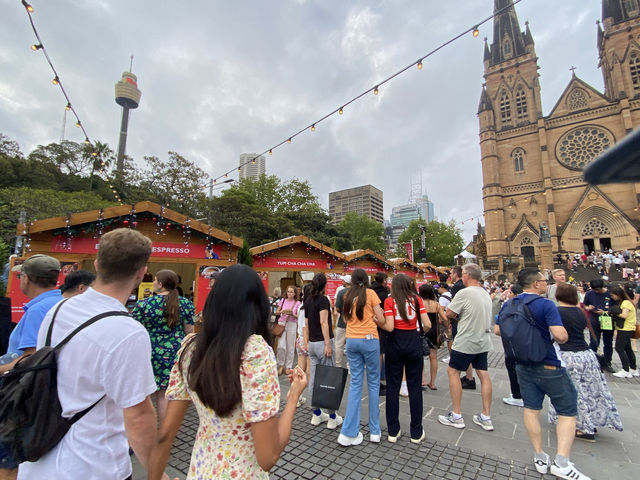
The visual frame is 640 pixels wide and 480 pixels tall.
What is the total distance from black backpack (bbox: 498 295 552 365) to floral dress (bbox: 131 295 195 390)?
3.52 m

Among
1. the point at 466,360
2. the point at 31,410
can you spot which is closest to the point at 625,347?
the point at 466,360

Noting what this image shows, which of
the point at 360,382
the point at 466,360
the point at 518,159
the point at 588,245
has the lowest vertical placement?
the point at 360,382

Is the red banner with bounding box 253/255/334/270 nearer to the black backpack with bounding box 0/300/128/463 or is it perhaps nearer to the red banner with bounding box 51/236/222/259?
the red banner with bounding box 51/236/222/259

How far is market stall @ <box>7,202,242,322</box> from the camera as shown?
597 centimetres

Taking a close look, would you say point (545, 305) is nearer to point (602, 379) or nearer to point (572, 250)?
point (602, 379)

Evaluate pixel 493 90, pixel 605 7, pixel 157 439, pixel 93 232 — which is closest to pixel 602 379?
pixel 157 439

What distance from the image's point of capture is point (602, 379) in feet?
11.3

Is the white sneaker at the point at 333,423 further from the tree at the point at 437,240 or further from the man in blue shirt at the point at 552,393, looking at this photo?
the tree at the point at 437,240

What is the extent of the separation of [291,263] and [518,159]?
3887 cm

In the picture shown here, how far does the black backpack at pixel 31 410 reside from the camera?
1.13 metres

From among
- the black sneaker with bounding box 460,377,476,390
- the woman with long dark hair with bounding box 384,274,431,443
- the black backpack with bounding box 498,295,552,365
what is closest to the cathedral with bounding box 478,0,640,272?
the black sneaker with bounding box 460,377,476,390

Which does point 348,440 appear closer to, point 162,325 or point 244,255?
point 162,325

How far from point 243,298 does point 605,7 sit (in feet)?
179

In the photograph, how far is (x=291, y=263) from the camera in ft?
32.6
